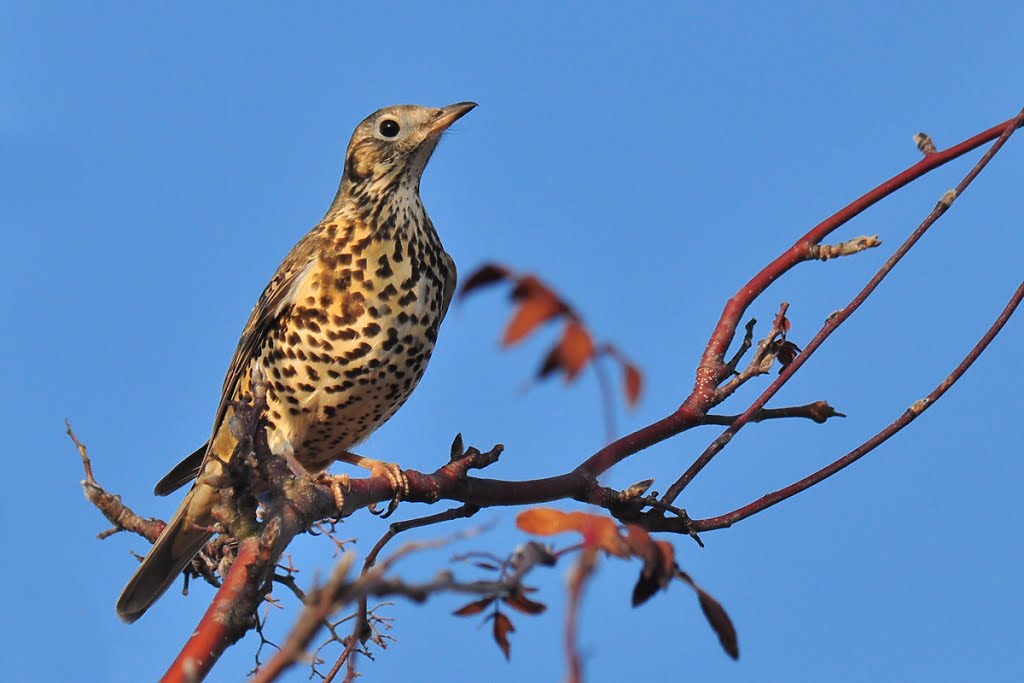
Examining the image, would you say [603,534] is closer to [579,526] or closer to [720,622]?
[579,526]

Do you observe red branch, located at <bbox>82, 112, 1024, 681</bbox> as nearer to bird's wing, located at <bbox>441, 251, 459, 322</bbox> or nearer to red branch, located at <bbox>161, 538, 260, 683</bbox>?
red branch, located at <bbox>161, 538, 260, 683</bbox>

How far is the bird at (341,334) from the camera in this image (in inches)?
224

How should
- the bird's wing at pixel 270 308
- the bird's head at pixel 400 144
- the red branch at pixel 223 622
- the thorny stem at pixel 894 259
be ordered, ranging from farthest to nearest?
the bird's head at pixel 400 144 < the bird's wing at pixel 270 308 < the thorny stem at pixel 894 259 < the red branch at pixel 223 622

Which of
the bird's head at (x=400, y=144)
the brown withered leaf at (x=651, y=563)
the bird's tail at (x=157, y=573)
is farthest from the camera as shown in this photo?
the bird's head at (x=400, y=144)

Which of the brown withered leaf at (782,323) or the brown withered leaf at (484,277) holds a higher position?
the brown withered leaf at (782,323)

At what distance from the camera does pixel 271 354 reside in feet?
19.6

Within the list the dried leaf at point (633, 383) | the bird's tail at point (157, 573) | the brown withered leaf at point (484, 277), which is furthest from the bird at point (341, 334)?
the dried leaf at point (633, 383)

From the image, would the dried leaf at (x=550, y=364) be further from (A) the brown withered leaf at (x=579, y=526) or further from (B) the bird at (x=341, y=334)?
(B) the bird at (x=341, y=334)

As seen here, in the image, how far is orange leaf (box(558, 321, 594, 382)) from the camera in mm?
1504

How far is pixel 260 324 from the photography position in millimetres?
6039

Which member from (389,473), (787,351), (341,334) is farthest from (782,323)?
(341,334)

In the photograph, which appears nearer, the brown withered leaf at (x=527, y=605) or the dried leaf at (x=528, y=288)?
the dried leaf at (x=528, y=288)

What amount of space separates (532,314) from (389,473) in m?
3.13

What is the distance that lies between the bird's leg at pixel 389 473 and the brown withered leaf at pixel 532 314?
106 inches
